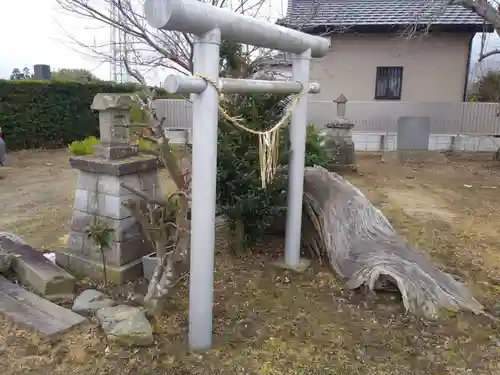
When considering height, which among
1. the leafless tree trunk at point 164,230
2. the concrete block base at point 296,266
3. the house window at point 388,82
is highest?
the house window at point 388,82

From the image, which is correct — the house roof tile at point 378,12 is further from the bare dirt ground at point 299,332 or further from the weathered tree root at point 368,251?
the bare dirt ground at point 299,332

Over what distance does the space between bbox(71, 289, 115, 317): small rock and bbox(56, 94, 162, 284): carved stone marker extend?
358 millimetres

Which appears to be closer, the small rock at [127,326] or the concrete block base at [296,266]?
the small rock at [127,326]

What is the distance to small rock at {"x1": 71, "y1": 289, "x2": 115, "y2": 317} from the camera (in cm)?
296

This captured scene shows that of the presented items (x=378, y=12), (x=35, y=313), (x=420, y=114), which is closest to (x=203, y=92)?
(x=35, y=313)

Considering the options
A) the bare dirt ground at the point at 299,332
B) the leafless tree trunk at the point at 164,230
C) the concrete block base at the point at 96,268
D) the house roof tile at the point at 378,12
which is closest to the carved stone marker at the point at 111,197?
the concrete block base at the point at 96,268

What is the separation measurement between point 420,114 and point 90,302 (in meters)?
10.6

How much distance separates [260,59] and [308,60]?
264cm

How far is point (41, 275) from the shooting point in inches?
129

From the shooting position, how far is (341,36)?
1279 cm

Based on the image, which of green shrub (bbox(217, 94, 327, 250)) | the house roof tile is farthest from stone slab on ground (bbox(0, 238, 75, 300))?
the house roof tile

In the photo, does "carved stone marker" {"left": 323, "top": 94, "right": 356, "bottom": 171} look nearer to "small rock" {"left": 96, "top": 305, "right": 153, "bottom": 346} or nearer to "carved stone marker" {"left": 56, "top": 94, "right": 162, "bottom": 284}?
"carved stone marker" {"left": 56, "top": 94, "right": 162, "bottom": 284}

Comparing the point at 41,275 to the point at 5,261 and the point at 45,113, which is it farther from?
the point at 45,113

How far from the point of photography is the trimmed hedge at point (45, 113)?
10.8 m
